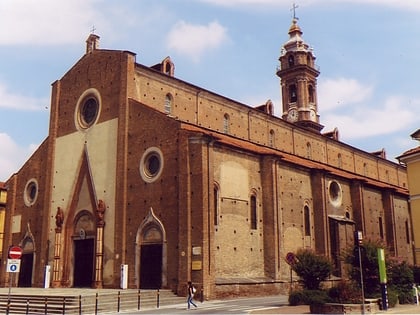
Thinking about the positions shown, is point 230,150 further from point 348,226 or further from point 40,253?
point 40,253

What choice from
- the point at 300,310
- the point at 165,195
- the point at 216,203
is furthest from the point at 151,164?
the point at 300,310

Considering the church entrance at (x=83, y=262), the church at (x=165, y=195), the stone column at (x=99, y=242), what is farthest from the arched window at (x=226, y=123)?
the church entrance at (x=83, y=262)

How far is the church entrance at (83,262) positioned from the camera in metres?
32.1

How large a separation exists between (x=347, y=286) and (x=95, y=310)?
10.6 metres

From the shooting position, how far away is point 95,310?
21.0m

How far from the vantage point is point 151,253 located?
28.5m

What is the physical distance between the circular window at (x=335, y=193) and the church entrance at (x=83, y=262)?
18.1m

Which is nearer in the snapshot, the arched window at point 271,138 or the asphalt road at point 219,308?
the asphalt road at point 219,308

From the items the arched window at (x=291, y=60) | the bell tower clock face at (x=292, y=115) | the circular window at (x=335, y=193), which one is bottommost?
the circular window at (x=335, y=193)

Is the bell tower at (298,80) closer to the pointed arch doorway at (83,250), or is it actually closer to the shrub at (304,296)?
the pointed arch doorway at (83,250)

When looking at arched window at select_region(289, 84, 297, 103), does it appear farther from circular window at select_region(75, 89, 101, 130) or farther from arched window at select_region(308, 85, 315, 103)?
circular window at select_region(75, 89, 101, 130)

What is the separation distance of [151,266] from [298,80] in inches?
1374

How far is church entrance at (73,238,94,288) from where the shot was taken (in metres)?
32.1

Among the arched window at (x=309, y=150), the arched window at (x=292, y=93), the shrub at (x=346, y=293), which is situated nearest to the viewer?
the shrub at (x=346, y=293)
